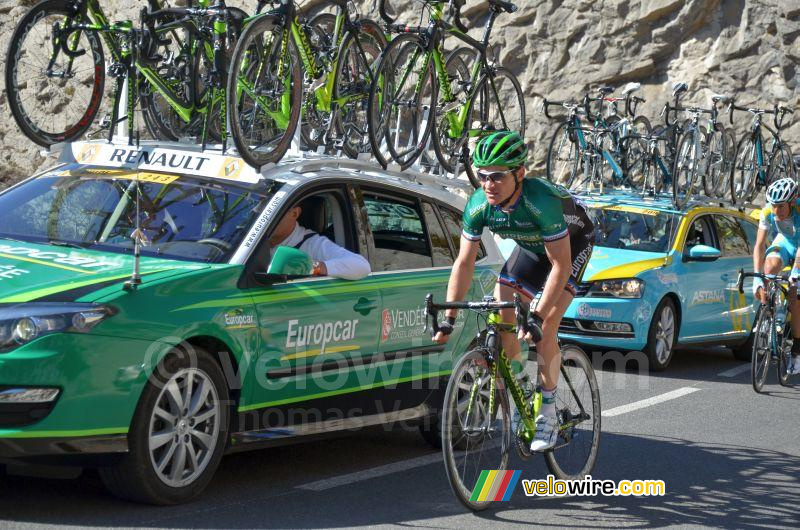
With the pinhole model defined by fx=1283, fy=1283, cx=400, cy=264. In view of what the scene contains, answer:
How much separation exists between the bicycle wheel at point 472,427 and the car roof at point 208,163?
1560 mm

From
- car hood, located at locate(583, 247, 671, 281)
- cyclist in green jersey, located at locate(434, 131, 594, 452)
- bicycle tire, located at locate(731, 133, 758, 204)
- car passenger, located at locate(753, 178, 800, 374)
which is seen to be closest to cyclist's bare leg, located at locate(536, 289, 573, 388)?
cyclist in green jersey, located at locate(434, 131, 594, 452)

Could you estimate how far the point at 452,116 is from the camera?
437 inches

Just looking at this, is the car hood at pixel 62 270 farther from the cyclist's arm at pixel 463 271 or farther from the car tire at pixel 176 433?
the cyclist's arm at pixel 463 271

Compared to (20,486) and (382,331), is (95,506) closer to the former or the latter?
(20,486)

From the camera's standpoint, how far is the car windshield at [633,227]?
13.3 meters

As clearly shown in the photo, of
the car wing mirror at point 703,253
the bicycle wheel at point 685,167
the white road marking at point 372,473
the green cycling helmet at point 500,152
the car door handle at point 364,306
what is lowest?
the white road marking at point 372,473

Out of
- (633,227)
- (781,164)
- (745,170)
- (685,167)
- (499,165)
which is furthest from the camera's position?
(781,164)

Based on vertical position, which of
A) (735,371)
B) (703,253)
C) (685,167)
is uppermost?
(685,167)

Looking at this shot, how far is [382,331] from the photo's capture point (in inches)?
290

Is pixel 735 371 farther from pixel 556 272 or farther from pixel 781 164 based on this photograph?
pixel 556 272

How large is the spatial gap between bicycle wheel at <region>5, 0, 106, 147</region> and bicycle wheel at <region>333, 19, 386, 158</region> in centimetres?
194

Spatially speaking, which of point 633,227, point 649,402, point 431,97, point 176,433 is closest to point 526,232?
point 176,433

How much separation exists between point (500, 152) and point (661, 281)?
21.6 ft

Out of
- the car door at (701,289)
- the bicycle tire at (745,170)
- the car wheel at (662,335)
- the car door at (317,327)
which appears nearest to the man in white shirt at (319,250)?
the car door at (317,327)
